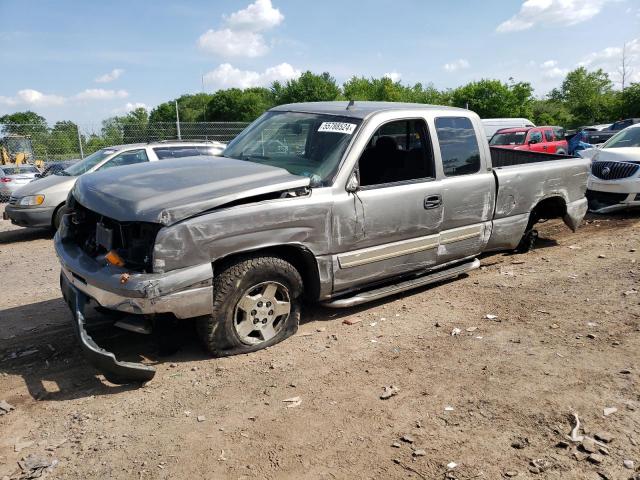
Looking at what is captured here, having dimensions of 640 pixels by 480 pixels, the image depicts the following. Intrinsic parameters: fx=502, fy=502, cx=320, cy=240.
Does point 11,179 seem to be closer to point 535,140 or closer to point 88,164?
point 88,164

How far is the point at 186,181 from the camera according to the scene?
3865 millimetres

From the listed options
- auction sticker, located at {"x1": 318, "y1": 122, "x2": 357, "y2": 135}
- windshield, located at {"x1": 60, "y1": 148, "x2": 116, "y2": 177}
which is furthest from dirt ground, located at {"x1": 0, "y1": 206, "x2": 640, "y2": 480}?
windshield, located at {"x1": 60, "y1": 148, "x2": 116, "y2": 177}

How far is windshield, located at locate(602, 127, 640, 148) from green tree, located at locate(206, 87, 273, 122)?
5091 centimetres

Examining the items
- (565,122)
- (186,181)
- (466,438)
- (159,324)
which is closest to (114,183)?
(186,181)

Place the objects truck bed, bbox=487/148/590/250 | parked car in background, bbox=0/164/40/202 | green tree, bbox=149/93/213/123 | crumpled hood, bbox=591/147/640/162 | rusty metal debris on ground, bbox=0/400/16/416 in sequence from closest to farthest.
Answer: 1. rusty metal debris on ground, bbox=0/400/16/416
2. truck bed, bbox=487/148/590/250
3. crumpled hood, bbox=591/147/640/162
4. parked car in background, bbox=0/164/40/202
5. green tree, bbox=149/93/213/123

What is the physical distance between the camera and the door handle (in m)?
4.86

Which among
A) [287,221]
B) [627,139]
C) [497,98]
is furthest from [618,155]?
[497,98]

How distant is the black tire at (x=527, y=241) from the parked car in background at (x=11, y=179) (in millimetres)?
13040

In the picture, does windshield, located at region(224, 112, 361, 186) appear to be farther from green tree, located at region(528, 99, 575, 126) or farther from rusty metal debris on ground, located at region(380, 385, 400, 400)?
green tree, located at region(528, 99, 575, 126)

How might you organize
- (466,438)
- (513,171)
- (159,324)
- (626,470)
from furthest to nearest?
(513,171) → (159,324) → (466,438) → (626,470)

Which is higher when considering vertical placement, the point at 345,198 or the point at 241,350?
the point at 345,198

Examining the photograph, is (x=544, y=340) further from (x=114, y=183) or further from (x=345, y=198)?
(x=114, y=183)

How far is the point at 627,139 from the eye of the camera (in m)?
10.1

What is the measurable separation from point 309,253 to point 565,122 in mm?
52937
